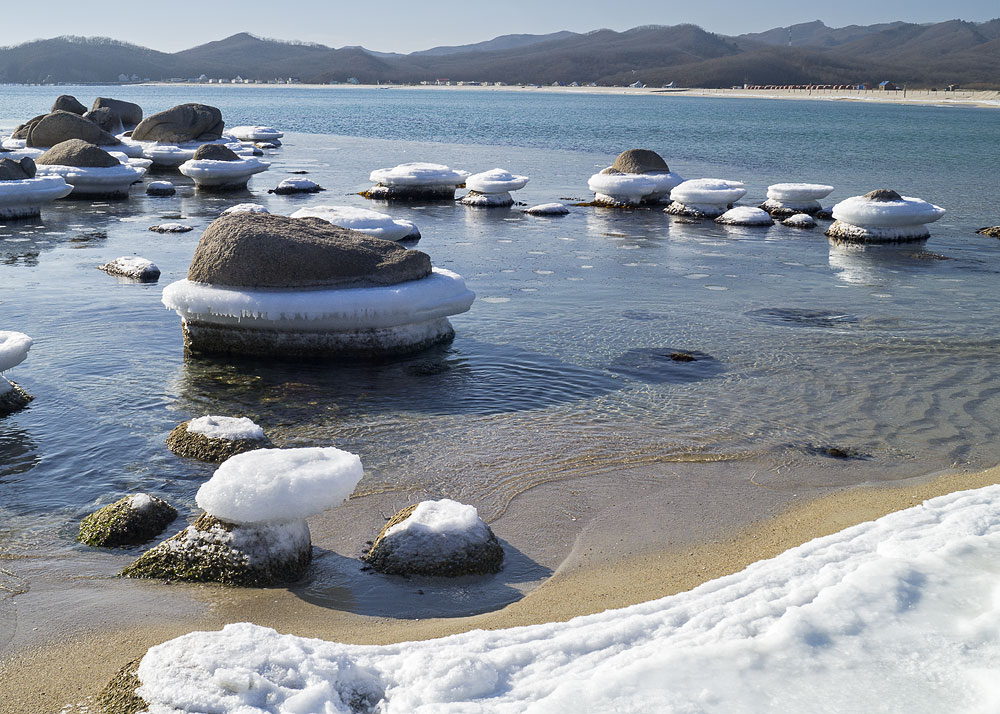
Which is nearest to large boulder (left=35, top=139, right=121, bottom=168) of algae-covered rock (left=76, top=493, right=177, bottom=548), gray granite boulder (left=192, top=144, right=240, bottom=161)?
gray granite boulder (left=192, top=144, right=240, bottom=161)

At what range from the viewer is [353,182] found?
28859 mm

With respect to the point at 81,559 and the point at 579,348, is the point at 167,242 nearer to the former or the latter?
the point at 579,348

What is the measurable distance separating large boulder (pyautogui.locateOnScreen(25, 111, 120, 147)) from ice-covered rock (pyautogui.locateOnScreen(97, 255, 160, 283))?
16.9 m

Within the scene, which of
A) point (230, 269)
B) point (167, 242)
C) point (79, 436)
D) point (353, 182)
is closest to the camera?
point (79, 436)

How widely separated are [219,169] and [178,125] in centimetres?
1113

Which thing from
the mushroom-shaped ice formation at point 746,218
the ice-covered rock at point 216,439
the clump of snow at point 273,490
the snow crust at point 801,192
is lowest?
the mushroom-shaped ice formation at point 746,218

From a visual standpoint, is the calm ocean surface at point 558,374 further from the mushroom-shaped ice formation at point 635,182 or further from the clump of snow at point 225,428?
the mushroom-shaped ice formation at point 635,182

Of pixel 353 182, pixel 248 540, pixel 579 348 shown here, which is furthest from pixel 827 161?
pixel 248 540

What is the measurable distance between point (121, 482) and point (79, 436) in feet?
3.67

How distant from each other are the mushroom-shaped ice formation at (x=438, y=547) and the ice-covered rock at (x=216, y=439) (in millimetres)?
1901

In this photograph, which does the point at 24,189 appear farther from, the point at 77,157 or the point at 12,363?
the point at 12,363

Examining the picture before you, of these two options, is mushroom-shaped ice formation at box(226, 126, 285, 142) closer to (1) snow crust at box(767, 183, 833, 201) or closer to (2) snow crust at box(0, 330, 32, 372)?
(1) snow crust at box(767, 183, 833, 201)

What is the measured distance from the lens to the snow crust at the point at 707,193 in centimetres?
2155

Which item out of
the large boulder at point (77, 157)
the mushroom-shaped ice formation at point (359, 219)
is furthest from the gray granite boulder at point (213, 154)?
the mushroom-shaped ice formation at point (359, 219)
